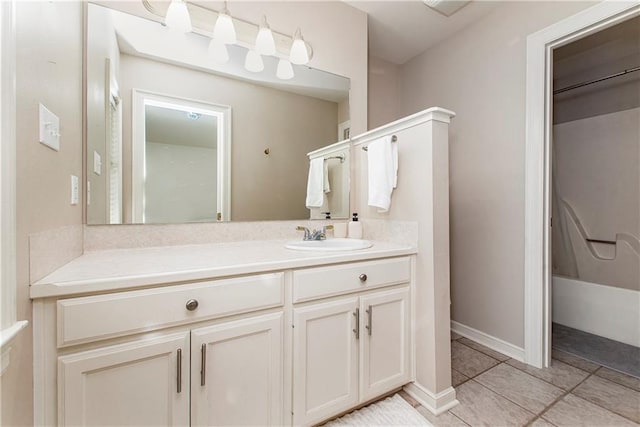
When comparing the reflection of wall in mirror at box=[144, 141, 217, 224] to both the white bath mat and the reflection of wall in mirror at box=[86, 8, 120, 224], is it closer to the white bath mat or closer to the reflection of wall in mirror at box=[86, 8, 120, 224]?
the reflection of wall in mirror at box=[86, 8, 120, 224]

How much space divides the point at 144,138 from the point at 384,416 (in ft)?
6.17

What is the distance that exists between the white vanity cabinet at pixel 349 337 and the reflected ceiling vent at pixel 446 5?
186 cm

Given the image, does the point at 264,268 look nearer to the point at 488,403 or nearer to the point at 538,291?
the point at 488,403

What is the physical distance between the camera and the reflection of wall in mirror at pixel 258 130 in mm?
1469

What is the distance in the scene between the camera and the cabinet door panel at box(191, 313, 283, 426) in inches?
39.6

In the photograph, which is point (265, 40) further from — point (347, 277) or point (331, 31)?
point (347, 277)

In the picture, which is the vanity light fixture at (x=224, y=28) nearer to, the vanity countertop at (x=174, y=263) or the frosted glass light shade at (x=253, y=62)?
the frosted glass light shade at (x=253, y=62)

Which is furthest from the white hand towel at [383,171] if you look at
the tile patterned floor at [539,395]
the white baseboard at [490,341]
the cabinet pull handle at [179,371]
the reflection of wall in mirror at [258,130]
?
the white baseboard at [490,341]

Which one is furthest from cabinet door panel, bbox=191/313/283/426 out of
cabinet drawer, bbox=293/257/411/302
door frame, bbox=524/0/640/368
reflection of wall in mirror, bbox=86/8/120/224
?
door frame, bbox=524/0/640/368

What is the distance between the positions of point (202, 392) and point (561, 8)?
2815mm

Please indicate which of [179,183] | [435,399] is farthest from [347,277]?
[179,183]

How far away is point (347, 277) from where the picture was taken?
131 cm

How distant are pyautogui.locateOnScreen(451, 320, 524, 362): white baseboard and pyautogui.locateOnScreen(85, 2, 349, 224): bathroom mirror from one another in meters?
1.66

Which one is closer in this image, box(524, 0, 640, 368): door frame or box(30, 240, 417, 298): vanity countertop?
box(30, 240, 417, 298): vanity countertop
